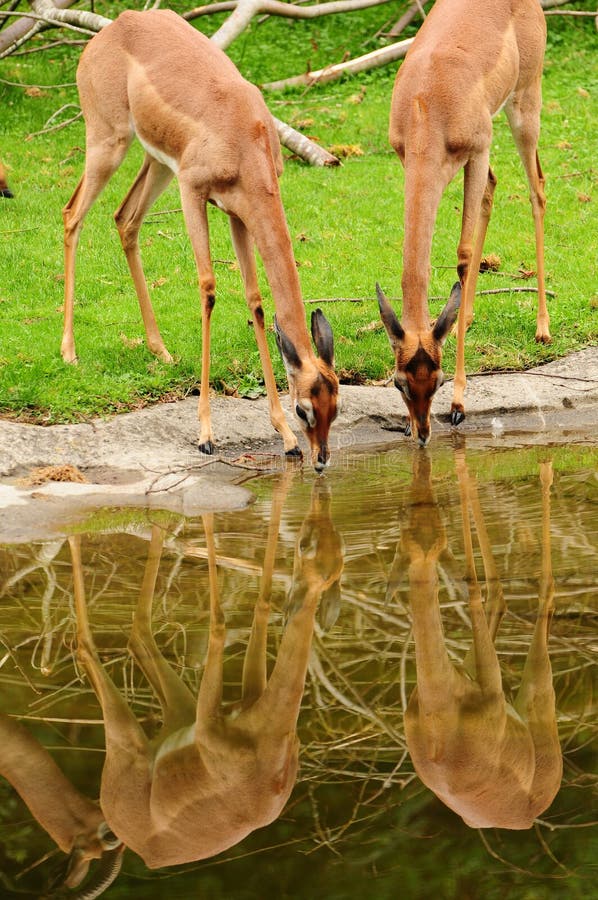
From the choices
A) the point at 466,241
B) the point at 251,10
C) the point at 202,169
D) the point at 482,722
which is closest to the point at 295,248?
the point at 466,241

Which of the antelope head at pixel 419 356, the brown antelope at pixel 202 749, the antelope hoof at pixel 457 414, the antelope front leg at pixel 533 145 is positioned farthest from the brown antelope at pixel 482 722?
the antelope front leg at pixel 533 145

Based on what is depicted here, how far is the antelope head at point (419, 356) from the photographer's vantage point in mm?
6898

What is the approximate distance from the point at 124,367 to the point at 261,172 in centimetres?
184

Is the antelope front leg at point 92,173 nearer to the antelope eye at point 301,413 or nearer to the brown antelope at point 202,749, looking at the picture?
the antelope eye at point 301,413

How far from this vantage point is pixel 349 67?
1530cm

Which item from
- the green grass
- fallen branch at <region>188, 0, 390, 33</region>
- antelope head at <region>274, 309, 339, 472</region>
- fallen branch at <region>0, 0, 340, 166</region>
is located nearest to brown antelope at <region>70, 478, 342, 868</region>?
antelope head at <region>274, 309, 339, 472</region>

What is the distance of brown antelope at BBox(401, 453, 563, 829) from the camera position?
3.65m

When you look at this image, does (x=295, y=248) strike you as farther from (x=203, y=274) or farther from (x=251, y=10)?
(x=251, y=10)

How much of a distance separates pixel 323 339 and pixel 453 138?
1751 millimetres

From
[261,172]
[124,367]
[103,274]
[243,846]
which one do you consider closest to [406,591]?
[243,846]

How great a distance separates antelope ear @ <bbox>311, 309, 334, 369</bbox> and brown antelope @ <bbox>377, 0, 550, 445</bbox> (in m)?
0.38

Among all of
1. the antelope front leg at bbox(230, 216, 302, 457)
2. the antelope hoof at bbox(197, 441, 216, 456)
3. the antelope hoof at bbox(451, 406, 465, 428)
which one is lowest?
the antelope hoof at bbox(451, 406, 465, 428)

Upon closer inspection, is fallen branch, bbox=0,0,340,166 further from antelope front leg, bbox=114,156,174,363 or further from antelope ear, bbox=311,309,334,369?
antelope ear, bbox=311,309,334,369

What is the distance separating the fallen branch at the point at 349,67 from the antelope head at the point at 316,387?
882 centimetres
